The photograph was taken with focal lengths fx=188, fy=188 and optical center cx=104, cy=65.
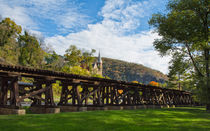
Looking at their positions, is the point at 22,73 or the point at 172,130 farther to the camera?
the point at 22,73

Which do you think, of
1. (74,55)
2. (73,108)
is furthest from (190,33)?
(74,55)

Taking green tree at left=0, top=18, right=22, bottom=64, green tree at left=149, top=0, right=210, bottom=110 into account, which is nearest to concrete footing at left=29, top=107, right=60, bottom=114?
green tree at left=149, top=0, right=210, bottom=110

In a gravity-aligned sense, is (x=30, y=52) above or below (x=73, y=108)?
above

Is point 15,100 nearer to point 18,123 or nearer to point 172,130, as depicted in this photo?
point 18,123

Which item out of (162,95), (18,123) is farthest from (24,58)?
(18,123)

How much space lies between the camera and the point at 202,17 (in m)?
20.6

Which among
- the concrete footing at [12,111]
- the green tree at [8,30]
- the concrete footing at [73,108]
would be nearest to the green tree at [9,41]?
the green tree at [8,30]

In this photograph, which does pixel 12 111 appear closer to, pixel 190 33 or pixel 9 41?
pixel 190 33

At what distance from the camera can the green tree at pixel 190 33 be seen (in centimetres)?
1988

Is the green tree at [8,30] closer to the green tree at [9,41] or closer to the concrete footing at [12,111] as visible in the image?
the green tree at [9,41]

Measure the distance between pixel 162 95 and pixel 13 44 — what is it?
4235 cm

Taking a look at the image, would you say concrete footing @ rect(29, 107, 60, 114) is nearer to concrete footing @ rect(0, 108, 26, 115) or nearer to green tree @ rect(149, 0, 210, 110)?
concrete footing @ rect(0, 108, 26, 115)

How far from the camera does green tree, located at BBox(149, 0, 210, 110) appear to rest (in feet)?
65.2

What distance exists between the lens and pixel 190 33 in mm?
20891
